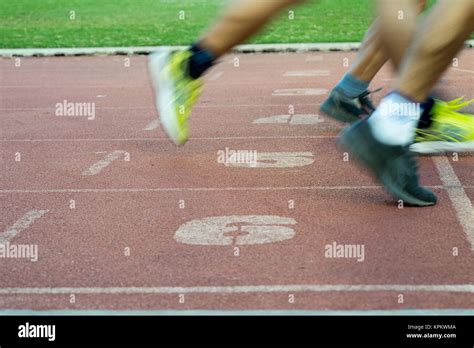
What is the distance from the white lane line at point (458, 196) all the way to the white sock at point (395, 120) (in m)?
0.47

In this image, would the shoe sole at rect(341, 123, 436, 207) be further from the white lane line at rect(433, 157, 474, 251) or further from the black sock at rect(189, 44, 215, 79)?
the black sock at rect(189, 44, 215, 79)

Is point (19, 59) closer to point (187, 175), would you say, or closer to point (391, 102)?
point (187, 175)

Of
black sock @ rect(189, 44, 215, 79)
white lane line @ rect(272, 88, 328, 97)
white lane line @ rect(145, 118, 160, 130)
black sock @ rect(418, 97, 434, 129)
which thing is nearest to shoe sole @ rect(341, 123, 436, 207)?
black sock @ rect(189, 44, 215, 79)

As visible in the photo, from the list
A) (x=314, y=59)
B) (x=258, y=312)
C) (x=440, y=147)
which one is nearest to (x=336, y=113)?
(x=440, y=147)

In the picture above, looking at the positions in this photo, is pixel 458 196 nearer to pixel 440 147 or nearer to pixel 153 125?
pixel 440 147

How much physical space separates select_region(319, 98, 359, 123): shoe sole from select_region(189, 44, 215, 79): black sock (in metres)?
1.26

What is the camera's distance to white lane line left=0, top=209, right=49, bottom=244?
14.7ft

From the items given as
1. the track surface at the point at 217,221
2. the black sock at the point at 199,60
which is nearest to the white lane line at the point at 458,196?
the track surface at the point at 217,221

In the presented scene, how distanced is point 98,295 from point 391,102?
155 cm

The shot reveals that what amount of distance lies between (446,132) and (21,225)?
8.04ft

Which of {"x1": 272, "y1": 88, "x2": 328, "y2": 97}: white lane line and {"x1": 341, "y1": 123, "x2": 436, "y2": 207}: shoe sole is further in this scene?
{"x1": 272, "y1": 88, "x2": 328, "y2": 97}: white lane line

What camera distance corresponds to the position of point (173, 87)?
5.44m

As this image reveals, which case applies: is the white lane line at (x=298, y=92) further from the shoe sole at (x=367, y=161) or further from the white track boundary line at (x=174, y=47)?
the white track boundary line at (x=174, y=47)

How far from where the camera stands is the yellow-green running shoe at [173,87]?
541 centimetres
